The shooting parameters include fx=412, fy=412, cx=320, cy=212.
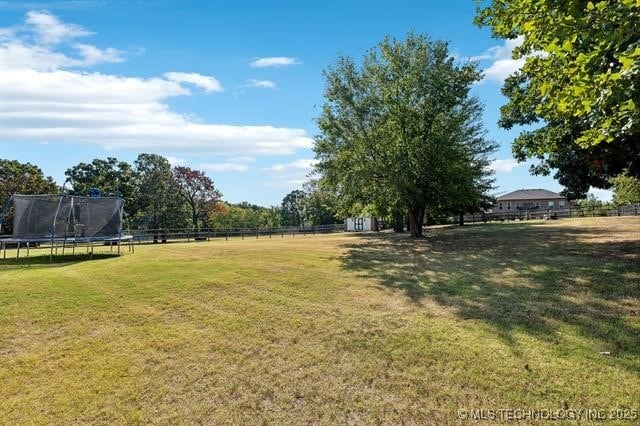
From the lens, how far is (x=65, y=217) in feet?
50.9

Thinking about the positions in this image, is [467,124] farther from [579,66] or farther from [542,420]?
[542,420]

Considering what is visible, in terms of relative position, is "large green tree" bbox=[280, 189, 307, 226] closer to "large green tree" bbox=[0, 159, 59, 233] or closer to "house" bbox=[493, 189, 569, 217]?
"house" bbox=[493, 189, 569, 217]

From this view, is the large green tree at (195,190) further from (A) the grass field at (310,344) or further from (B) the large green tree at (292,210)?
(A) the grass field at (310,344)

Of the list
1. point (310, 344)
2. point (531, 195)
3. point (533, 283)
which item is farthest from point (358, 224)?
point (531, 195)

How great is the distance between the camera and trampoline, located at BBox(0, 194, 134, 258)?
47.8ft

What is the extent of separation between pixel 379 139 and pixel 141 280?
49.0 feet

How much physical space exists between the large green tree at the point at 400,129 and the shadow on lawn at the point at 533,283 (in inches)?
210

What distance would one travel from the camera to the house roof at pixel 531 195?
85875mm

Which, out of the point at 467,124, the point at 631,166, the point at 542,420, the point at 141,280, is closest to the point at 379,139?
the point at 467,124

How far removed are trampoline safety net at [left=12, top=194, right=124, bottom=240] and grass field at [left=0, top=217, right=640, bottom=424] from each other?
3.94 m

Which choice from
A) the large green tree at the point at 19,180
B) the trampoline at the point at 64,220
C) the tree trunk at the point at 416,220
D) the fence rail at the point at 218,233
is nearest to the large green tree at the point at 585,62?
the tree trunk at the point at 416,220

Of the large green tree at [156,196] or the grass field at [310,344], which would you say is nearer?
the grass field at [310,344]

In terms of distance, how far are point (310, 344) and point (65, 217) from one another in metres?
13.0

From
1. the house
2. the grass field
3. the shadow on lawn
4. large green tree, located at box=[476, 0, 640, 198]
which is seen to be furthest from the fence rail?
the house
